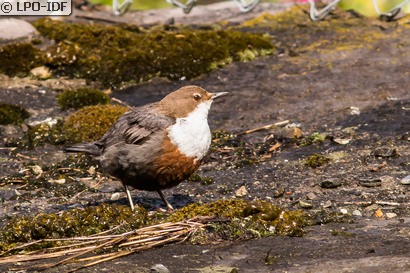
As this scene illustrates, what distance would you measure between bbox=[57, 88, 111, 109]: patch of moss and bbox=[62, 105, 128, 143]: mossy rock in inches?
13.8

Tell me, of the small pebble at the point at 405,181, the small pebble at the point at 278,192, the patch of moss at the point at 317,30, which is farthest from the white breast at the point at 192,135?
the patch of moss at the point at 317,30

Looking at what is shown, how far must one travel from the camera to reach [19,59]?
24.6 feet

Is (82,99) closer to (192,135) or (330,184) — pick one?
(192,135)

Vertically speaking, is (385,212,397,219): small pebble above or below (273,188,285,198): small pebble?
above

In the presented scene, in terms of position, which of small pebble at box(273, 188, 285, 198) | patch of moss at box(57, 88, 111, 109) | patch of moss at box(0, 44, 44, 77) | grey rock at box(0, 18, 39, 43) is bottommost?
patch of moss at box(57, 88, 111, 109)

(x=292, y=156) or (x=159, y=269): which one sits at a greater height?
(x=159, y=269)

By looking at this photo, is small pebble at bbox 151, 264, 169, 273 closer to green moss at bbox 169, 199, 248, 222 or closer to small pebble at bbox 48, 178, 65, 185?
green moss at bbox 169, 199, 248, 222

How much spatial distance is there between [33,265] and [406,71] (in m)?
4.12

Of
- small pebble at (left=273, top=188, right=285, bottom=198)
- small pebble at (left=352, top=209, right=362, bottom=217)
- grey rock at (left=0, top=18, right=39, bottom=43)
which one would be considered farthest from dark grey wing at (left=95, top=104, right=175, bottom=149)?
grey rock at (left=0, top=18, right=39, bottom=43)

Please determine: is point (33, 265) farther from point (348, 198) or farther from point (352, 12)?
point (352, 12)

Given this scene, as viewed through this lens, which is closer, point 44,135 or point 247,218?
point 247,218

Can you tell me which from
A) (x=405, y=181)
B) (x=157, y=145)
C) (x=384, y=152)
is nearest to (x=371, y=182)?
(x=405, y=181)

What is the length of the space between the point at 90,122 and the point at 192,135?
Answer: 127 cm

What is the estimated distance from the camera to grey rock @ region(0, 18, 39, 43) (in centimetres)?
784
